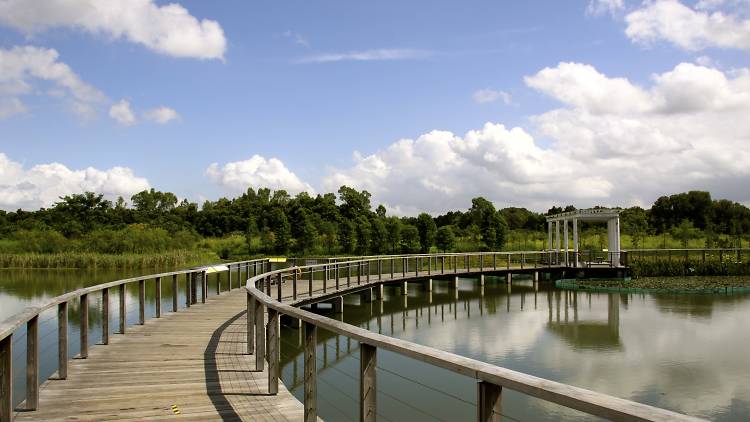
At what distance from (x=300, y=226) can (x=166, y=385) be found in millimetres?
37206

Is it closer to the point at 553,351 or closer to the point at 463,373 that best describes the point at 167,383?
the point at 463,373

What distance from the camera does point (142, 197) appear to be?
Result: 7112 cm

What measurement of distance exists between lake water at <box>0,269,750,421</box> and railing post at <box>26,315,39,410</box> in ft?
8.34

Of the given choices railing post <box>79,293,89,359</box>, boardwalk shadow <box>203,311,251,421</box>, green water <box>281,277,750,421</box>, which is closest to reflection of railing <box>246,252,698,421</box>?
green water <box>281,277,750,421</box>

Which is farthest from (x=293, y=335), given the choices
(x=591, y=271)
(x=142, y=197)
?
(x=142, y=197)

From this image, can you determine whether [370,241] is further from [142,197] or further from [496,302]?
[142,197]

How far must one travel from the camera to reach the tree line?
3772cm

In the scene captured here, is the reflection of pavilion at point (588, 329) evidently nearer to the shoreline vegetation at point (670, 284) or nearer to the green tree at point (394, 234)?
the shoreline vegetation at point (670, 284)

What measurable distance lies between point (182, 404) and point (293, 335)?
802 centimetres

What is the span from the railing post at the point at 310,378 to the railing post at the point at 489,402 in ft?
5.45

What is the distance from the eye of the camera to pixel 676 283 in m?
21.7

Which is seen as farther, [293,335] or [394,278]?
[394,278]

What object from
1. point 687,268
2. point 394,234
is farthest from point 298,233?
point 687,268

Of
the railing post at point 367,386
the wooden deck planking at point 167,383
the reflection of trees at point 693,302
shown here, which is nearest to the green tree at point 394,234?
the reflection of trees at point 693,302
